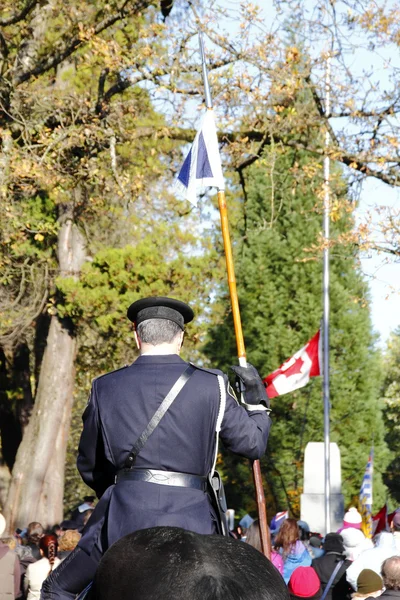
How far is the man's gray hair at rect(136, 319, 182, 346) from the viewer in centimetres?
416

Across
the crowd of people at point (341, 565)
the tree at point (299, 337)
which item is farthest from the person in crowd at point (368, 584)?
the tree at point (299, 337)

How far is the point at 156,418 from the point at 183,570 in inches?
58.2

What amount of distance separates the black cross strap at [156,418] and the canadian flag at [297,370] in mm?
13112

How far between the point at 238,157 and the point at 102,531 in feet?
40.2

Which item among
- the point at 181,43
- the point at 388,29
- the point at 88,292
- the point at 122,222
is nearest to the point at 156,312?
the point at 388,29

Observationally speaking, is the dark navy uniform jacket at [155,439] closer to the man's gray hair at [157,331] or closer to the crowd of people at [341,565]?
the man's gray hair at [157,331]

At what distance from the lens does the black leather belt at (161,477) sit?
12.8 feet

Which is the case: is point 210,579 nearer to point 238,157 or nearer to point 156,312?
point 156,312

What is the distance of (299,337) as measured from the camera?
30.0 meters

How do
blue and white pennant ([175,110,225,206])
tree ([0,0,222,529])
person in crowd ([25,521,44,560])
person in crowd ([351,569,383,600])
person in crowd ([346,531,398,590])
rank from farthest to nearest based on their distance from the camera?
tree ([0,0,222,529]) → person in crowd ([25,521,44,560]) → person in crowd ([346,531,398,590]) → person in crowd ([351,569,383,600]) → blue and white pennant ([175,110,225,206])

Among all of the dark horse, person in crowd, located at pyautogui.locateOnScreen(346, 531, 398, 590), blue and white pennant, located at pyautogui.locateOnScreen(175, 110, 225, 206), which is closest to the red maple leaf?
person in crowd, located at pyautogui.locateOnScreen(346, 531, 398, 590)

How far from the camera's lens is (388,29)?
13445 mm

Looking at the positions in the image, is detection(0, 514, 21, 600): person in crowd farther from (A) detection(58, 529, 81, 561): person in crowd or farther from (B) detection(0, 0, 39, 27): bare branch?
(B) detection(0, 0, 39, 27): bare branch

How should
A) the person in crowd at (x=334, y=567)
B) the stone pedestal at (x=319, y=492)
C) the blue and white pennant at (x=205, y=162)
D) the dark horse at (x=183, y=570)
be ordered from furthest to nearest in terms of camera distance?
1. the stone pedestal at (x=319, y=492)
2. the person in crowd at (x=334, y=567)
3. the blue and white pennant at (x=205, y=162)
4. the dark horse at (x=183, y=570)
